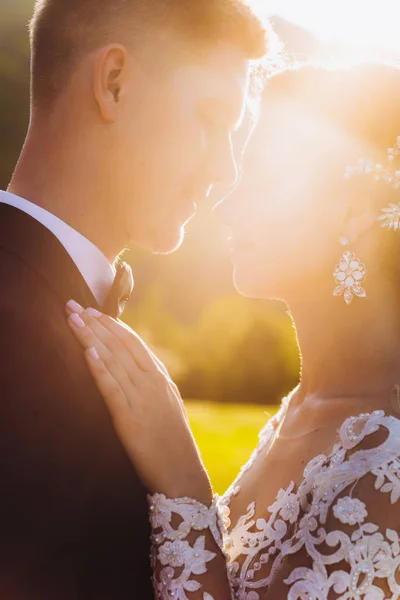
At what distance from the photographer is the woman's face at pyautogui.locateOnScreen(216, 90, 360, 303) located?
407 centimetres

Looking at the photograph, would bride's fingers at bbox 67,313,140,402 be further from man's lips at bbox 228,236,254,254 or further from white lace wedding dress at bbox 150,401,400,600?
man's lips at bbox 228,236,254,254

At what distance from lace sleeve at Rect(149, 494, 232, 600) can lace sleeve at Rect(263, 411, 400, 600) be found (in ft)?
1.71

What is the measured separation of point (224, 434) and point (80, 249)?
16.3m

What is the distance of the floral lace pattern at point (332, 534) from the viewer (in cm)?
317

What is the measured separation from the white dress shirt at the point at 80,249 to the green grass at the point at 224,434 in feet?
33.9

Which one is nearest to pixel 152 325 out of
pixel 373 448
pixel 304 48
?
pixel 304 48

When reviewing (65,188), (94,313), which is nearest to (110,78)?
(65,188)

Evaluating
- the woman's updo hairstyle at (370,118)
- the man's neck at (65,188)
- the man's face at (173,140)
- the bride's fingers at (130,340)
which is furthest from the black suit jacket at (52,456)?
the woman's updo hairstyle at (370,118)

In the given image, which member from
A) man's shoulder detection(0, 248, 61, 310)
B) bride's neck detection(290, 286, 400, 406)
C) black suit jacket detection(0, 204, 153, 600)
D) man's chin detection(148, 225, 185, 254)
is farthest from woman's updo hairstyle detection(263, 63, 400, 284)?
man's shoulder detection(0, 248, 61, 310)

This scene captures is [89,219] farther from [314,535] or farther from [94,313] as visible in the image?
[314,535]

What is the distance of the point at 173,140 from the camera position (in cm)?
302

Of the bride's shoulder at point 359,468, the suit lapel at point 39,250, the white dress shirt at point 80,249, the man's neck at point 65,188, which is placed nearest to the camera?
the suit lapel at point 39,250

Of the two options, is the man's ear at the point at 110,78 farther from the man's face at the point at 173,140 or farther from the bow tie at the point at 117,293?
the bow tie at the point at 117,293

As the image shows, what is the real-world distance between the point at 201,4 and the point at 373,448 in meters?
2.23
